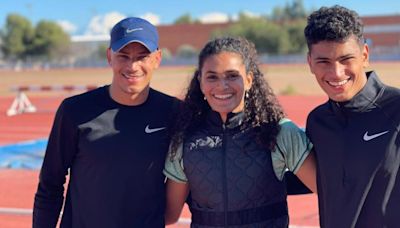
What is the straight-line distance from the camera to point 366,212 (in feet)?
8.69

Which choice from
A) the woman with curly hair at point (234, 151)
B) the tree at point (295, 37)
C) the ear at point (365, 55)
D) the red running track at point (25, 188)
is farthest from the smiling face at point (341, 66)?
the tree at point (295, 37)

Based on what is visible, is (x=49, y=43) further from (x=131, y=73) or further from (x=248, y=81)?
(x=248, y=81)

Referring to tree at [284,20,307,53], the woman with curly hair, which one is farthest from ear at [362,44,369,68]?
tree at [284,20,307,53]

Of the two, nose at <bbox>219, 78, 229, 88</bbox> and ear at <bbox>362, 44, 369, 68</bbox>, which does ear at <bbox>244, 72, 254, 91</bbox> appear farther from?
ear at <bbox>362, 44, 369, 68</bbox>

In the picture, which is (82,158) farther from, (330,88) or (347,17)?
(347,17)

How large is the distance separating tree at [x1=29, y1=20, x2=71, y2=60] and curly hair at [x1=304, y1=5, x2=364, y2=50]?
3718 inches

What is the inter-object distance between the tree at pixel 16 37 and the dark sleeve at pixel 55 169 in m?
94.3

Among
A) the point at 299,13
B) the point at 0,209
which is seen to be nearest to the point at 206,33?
the point at 299,13

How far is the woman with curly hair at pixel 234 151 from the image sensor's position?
2.98m

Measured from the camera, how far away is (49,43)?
94875 millimetres

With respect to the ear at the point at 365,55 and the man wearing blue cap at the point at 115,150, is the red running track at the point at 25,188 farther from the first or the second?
the ear at the point at 365,55

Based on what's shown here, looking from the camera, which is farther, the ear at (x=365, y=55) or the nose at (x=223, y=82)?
the nose at (x=223, y=82)

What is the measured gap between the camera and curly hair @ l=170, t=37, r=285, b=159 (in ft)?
10.00

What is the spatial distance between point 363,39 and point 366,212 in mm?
816
